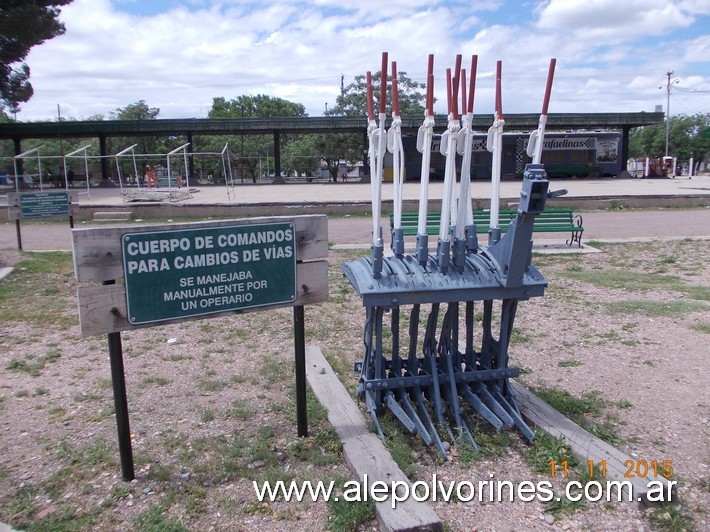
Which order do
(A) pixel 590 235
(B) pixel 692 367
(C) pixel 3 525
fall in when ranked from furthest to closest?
(A) pixel 590 235
(B) pixel 692 367
(C) pixel 3 525

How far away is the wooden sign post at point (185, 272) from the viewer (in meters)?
3.04

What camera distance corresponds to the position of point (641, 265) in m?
9.70

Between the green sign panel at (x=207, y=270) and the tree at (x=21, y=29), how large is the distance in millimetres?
17474

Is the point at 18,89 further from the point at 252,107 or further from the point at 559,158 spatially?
the point at 252,107

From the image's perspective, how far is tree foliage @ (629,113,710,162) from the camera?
64.2m

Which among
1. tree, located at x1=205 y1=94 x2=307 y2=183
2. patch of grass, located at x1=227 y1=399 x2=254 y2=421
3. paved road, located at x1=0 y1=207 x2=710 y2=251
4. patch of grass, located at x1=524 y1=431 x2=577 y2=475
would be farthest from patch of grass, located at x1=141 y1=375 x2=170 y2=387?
tree, located at x1=205 y1=94 x2=307 y2=183

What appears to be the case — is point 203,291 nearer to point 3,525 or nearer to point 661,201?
point 3,525

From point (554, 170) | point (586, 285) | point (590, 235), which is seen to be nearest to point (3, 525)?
point (586, 285)

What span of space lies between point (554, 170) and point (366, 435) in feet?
117

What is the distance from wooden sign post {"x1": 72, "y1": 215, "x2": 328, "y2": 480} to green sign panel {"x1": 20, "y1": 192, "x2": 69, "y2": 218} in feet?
29.7

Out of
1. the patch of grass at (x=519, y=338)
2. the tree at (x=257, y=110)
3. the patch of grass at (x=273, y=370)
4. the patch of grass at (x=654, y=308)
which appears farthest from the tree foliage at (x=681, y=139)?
the patch of grass at (x=273, y=370)

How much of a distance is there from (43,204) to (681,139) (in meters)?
70.0

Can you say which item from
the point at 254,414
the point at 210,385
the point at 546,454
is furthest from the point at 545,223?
the point at 254,414

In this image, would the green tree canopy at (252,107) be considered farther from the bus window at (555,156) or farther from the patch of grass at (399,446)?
the patch of grass at (399,446)
